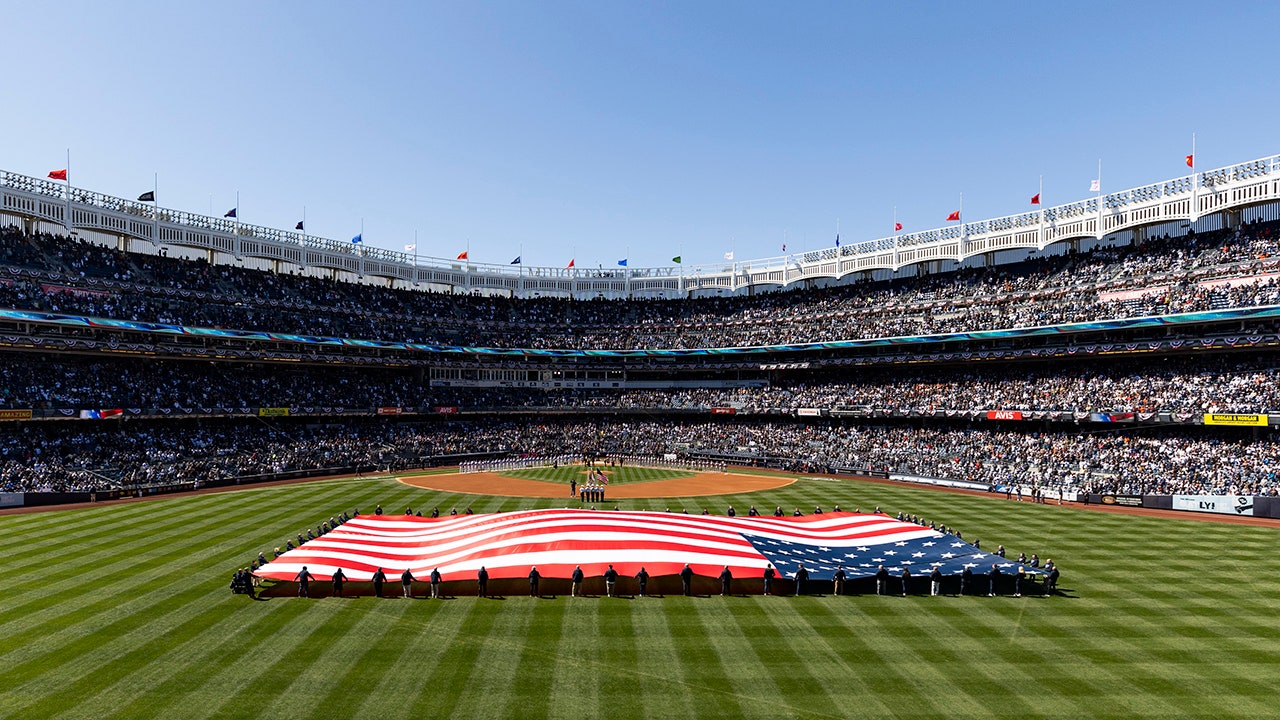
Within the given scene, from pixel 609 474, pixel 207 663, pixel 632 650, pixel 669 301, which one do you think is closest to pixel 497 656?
pixel 632 650

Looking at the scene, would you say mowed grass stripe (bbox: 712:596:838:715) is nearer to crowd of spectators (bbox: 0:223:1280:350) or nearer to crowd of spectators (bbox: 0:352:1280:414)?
crowd of spectators (bbox: 0:352:1280:414)

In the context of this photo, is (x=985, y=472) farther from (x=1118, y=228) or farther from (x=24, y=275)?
(x=24, y=275)

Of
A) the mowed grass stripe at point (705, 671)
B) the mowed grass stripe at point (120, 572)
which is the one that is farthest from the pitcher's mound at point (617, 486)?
the mowed grass stripe at point (705, 671)

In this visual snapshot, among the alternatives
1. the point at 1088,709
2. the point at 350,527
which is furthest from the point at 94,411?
the point at 1088,709

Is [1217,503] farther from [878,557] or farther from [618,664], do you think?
[618,664]

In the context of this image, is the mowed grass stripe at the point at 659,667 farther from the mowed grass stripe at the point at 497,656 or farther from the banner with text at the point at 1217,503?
the banner with text at the point at 1217,503

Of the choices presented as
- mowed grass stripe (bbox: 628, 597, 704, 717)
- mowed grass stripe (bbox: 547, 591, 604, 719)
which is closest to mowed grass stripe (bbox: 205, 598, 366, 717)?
mowed grass stripe (bbox: 547, 591, 604, 719)

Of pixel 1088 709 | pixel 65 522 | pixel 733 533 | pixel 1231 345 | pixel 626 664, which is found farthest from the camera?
pixel 1231 345
